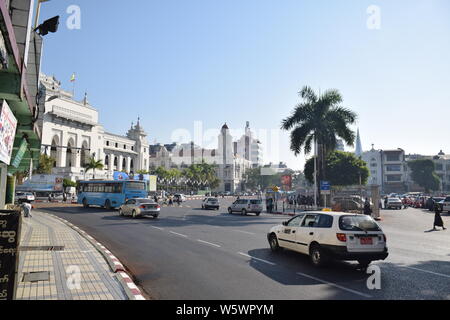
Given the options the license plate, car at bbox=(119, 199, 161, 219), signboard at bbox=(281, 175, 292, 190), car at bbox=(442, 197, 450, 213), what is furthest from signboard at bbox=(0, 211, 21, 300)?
car at bbox=(442, 197, 450, 213)

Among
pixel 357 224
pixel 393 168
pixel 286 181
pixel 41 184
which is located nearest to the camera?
pixel 357 224

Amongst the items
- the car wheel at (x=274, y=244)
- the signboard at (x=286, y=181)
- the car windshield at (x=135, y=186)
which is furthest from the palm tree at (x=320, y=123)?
the car wheel at (x=274, y=244)

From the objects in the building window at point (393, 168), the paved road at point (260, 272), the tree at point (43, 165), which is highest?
the building window at point (393, 168)

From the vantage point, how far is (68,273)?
7.54 m

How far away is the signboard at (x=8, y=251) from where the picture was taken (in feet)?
15.8

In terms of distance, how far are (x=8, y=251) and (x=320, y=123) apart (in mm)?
30574

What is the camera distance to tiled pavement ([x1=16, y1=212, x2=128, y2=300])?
5992 millimetres

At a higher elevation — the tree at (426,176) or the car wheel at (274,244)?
the tree at (426,176)

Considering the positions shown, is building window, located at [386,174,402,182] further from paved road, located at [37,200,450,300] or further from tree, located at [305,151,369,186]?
paved road, located at [37,200,450,300]

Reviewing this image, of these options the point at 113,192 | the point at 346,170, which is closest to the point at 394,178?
the point at 346,170

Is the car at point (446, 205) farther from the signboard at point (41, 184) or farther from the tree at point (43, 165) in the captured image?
the tree at point (43, 165)

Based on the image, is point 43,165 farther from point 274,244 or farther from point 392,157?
point 392,157

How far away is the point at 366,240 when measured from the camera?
26.6ft
